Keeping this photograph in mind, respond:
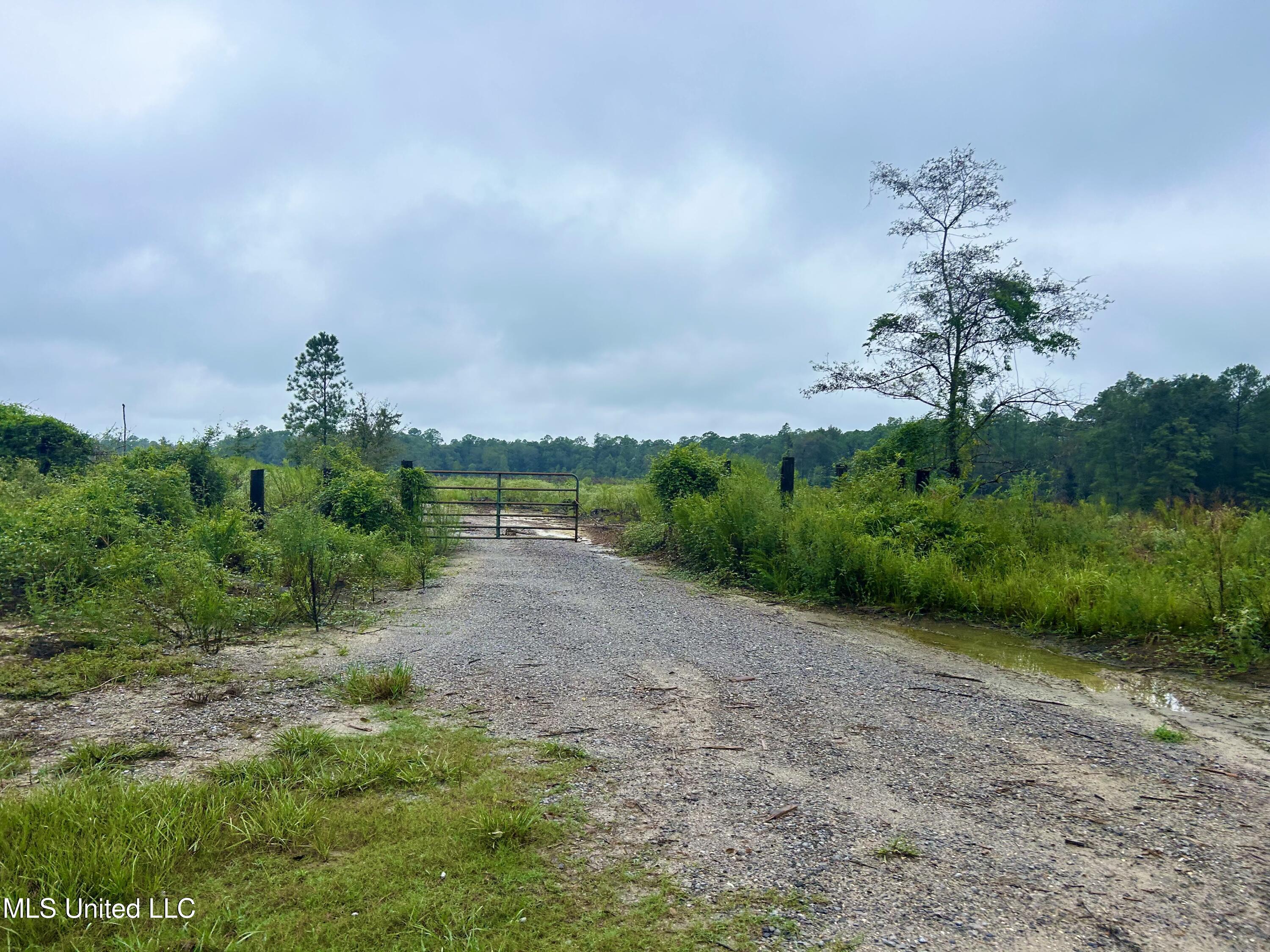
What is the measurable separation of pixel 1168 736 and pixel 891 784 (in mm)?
2163

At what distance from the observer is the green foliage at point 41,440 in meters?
15.2

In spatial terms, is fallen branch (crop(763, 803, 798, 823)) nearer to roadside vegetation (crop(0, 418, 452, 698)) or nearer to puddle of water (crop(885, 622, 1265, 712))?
puddle of water (crop(885, 622, 1265, 712))

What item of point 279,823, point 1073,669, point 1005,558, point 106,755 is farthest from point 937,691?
point 106,755

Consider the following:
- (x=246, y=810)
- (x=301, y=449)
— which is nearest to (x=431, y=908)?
(x=246, y=810)

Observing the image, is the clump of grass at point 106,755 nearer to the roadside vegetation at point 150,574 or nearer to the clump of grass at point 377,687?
the clump of grass at point 377,687

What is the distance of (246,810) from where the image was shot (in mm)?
3002

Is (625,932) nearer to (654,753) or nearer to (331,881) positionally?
(331,881)

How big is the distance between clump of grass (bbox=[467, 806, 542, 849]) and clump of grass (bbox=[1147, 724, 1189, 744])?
12.9ft

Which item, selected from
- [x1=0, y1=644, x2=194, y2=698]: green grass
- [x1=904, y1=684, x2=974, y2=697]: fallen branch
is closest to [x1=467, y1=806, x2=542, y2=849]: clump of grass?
[x1=904, y1=684, x2=974, y2=697]: fallen branch

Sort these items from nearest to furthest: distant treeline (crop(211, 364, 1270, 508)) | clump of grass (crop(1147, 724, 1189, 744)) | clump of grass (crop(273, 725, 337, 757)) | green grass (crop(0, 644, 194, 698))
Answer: clump of grass (crop(273, 725, 337, 757))
clump of grass (crop(1147, 724, 1189, 744))
green grass (crop(0, 644, 194, 698))
distant treeline (crop(211, 364, 1270, 508))

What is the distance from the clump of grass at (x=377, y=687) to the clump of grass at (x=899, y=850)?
322 centimetres

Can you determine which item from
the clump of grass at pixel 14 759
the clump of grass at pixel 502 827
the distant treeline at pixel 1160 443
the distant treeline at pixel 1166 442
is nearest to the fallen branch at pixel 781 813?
the clump of grass at pixel 502 827

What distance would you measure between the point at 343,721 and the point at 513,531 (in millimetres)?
15098

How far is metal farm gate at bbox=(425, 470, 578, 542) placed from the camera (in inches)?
587
